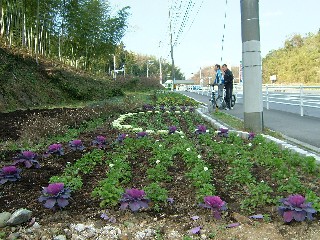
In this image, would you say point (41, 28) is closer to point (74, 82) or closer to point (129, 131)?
point (74, 82)

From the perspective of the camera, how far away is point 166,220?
2.81 metres

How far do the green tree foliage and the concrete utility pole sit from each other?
36483mm

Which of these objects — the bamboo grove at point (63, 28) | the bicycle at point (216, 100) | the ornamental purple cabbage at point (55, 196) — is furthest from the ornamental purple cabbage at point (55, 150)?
the bamboo grove at point (63, 28)

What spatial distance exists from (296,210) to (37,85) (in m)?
13.7

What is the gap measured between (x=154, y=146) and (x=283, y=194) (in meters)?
2.19

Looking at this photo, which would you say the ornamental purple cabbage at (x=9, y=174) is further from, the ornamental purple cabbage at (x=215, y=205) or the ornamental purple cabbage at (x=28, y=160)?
the ornamental purple cabbage at (x=215, y=205)

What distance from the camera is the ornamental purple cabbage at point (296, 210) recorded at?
265 cm

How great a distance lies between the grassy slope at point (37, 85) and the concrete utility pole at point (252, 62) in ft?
26.3

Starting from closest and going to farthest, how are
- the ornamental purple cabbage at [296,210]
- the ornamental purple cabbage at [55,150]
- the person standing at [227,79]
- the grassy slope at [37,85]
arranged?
1. the ornamental purple cabbage at [296,210]
2. the ornamental purple cabbage at [55,150]
3. the person standing at [227,79]
4. the grassy slope at [37,85]

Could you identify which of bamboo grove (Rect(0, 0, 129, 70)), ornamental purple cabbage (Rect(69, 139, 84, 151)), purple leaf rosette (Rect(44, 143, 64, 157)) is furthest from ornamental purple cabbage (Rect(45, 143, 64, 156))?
bamboo grove (Rect(0, 0, 129, 70))

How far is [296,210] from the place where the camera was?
8.72ft

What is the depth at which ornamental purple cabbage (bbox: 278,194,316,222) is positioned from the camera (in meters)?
2.65

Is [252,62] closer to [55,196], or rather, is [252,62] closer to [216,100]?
[55,196]

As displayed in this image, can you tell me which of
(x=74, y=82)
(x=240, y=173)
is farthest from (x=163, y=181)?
(x=74, y=82)
